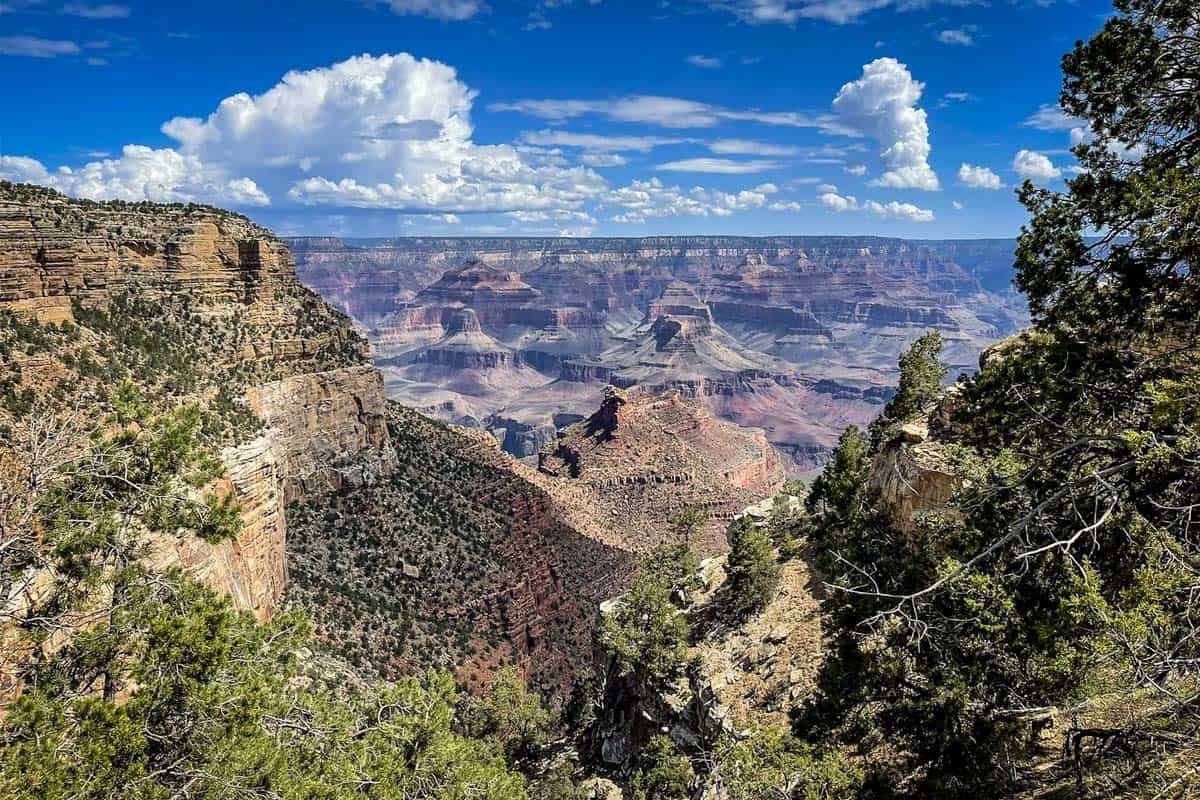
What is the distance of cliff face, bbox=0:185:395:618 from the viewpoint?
24797mm

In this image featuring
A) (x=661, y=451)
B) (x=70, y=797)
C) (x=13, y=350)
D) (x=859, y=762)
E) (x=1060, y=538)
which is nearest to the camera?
(x=70, y=797)

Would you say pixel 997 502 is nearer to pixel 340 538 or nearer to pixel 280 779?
pixel 280 779

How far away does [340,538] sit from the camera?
41812mm

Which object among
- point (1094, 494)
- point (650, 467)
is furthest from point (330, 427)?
point (650, 467)

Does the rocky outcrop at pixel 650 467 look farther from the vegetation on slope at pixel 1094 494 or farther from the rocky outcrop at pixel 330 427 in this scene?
the vegetation on slope at pixel 1094 494

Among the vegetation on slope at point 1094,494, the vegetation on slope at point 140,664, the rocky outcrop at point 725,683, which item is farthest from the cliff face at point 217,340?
the vegetation on slope at point 1094,494

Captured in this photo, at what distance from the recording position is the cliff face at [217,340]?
24797mm

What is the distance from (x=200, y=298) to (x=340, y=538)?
16083 millimetres

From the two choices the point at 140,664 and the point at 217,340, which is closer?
the point at 140,664

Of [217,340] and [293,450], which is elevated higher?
[217,340]

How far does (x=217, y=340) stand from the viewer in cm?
3612

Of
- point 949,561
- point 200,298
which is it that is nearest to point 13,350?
point 200,298

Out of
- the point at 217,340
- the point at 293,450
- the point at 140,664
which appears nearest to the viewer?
the point at 140,664

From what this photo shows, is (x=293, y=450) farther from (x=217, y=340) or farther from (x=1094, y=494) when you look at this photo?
(x=1094, y=494)
